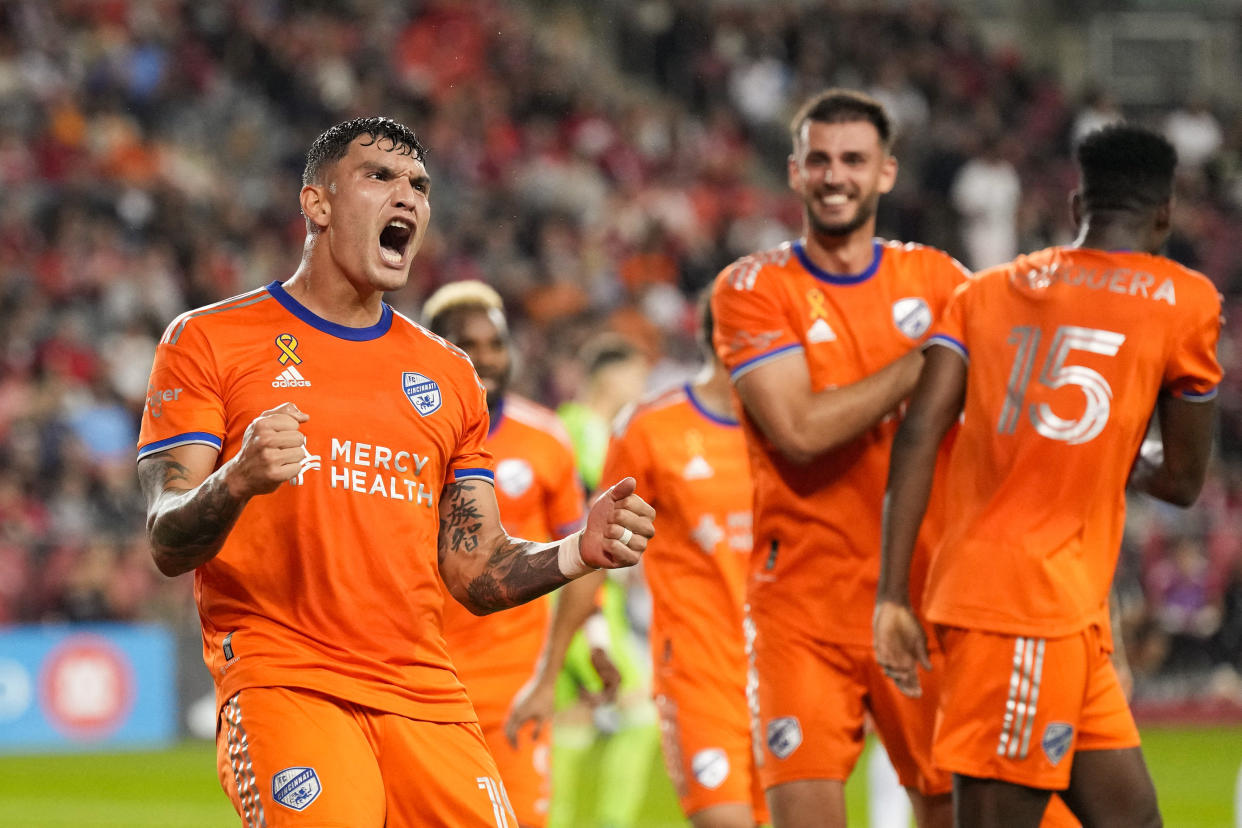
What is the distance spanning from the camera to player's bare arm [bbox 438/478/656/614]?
416cm

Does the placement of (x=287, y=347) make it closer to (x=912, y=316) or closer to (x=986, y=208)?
(x=912, y=316)

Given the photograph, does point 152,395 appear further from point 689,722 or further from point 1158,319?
point 689,722

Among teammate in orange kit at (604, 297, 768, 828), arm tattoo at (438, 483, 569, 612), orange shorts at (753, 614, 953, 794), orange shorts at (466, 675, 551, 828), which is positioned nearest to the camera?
arm tattoo at (438, 483, 569, 612)

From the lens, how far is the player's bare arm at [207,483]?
3.73m

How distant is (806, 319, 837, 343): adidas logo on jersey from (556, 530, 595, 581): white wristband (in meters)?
1.58

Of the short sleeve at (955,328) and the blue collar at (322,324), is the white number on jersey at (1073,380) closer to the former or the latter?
the short sleeve at (955,328)

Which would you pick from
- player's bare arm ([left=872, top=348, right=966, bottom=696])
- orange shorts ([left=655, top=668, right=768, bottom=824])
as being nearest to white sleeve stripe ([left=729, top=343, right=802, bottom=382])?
player's bare arm ([left=872, top=348, right=966, bottom=696])

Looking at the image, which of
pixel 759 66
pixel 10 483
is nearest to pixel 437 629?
pixel 10 483

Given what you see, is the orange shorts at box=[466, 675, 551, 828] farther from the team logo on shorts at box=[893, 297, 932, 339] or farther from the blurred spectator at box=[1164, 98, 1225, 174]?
Answer: the blurred spectator at box=[1164, 98, 1225, 174]

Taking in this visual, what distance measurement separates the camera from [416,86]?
21109 millimetres

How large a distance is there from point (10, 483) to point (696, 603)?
1011cm

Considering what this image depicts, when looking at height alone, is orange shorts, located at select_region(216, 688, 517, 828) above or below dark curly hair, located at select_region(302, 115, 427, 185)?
below

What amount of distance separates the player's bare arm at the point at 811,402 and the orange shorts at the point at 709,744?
1.72 meters

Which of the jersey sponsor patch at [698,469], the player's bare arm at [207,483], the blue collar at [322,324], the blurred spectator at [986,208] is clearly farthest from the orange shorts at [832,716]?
the blurred spectator at [986,208]
